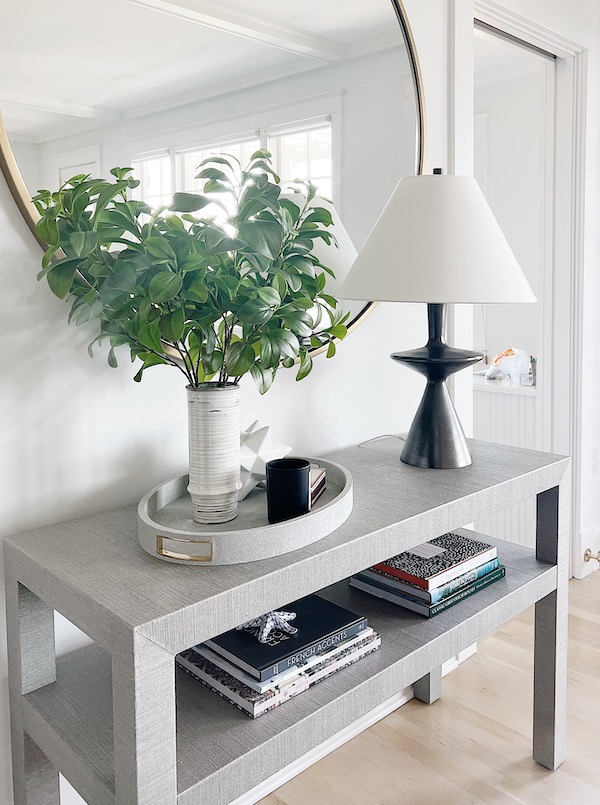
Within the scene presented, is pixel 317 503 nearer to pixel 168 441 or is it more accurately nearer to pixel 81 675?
pixel 168 441

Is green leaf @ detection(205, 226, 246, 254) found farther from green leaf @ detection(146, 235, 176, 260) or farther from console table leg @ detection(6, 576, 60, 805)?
console table leg @ detection(6, 576, 60, 805)

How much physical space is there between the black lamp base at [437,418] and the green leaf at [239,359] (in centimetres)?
56

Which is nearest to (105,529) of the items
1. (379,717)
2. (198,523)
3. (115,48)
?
(198,523)

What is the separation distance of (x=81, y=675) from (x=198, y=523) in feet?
1.18

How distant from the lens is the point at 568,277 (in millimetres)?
2824

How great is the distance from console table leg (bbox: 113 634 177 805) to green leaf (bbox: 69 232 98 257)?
0.57 meters

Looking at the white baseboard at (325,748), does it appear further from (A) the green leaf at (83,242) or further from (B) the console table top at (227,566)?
(A) the green leaf at (83,242)

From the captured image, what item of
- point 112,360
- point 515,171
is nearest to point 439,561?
point 112,360

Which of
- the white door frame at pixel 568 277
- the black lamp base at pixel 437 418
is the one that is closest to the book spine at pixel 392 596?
the black lamp base at pixel 437 418

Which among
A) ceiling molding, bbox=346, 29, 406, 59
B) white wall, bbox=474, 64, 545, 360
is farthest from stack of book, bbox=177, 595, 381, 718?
white wall, bbox=474, 64, 545, 360

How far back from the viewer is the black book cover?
4.07ft

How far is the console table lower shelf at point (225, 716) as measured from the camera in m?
1.05

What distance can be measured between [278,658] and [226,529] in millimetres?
266

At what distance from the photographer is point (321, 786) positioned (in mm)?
1759
